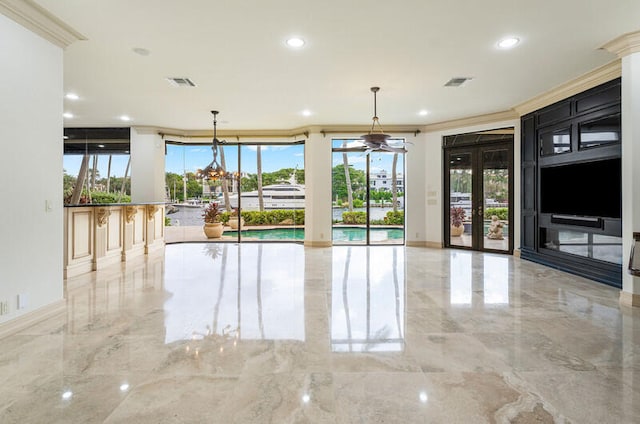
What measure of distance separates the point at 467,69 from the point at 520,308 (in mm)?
3324

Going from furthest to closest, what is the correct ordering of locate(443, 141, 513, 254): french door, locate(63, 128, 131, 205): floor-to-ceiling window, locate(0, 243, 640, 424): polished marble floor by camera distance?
locate(63, 128, 131, 205): floor-to-ceiling window, locate(443, 141, 513, 254): french door, locate(0, 243, 640, 424): polished marble floor

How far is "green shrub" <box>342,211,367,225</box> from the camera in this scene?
900 cm

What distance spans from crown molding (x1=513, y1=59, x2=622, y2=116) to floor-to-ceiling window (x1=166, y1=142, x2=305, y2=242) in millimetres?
5403

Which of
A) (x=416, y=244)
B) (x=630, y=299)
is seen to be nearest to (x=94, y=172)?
(x=416, y=244)

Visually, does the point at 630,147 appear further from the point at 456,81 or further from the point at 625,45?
the point at 456,81

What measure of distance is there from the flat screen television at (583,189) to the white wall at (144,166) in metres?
8.58

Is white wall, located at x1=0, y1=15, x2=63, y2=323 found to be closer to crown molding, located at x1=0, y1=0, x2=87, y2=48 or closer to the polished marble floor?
crown molding, located at x1=0, y1=0, x2=87, y2=48

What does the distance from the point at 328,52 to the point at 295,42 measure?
487 mm

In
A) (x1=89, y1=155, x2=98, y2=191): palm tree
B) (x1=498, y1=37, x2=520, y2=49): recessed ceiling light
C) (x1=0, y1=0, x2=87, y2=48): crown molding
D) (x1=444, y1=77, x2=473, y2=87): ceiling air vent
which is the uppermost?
(x1=444, y1=77, x2=473, y2=87): ceiling air vent

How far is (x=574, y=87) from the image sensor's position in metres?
5.41

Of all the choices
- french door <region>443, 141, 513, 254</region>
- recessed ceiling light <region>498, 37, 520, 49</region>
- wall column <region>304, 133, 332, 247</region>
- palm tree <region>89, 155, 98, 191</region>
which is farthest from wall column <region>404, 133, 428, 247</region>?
palm tree <region>89, 155, 98, 191</region>

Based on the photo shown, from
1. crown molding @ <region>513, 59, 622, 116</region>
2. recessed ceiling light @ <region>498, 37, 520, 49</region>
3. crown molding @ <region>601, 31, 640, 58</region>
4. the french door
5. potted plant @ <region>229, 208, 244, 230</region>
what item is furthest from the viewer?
potted plant @ <region>229, 208, 244, 230</region>

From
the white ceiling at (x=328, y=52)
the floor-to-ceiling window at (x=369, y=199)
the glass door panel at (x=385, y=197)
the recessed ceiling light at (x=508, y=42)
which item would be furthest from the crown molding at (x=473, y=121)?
the recessed ceiling light at (x=508, y=42)

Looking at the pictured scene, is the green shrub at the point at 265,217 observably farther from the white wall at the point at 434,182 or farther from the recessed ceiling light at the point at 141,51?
the recessed ceiling light at the point at 141,51
